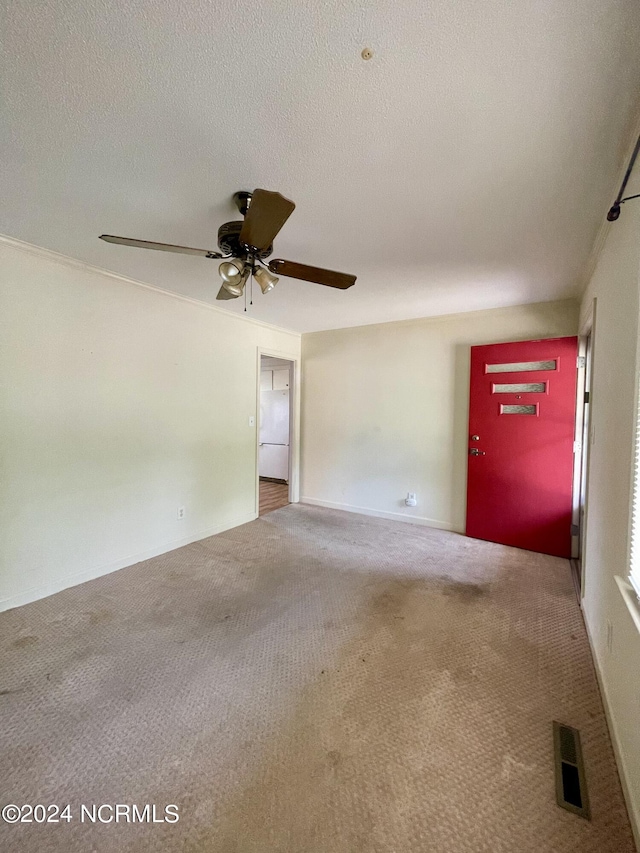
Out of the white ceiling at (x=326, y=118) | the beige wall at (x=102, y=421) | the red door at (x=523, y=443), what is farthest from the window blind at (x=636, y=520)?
the beige wall at (x=102, y=421)

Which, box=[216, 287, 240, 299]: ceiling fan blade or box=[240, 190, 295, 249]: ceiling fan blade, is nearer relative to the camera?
box=[240, 190, 295, 249]: ceiling fan blade

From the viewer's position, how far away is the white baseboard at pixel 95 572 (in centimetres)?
240

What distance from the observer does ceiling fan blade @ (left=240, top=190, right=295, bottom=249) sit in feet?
4.33

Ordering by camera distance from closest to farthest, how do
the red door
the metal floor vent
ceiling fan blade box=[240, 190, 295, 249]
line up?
the metal floor vent → ceiling fan blade box=[240, 190, 295, 249] → the red door

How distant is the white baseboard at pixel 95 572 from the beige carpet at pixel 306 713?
3.7 inches

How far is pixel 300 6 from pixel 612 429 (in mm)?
2005

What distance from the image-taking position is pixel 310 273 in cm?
198

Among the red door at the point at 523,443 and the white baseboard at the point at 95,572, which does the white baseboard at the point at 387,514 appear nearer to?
the red door at the point at 523,443

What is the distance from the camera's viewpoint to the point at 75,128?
1.37m

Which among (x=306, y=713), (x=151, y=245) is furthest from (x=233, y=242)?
(x=306, y=713)

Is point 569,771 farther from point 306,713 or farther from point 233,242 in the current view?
point 233,242

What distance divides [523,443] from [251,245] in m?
3.08

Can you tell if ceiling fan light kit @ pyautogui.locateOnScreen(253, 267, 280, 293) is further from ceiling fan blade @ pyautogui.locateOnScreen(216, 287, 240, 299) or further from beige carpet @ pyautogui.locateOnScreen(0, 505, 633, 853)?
beige carpet @ pyautogui.locateOnScreen(0, 505, 633, 853)

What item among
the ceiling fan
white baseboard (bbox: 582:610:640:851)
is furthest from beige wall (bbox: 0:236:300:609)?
white baseboard (bbox: 582:610:640:851)
